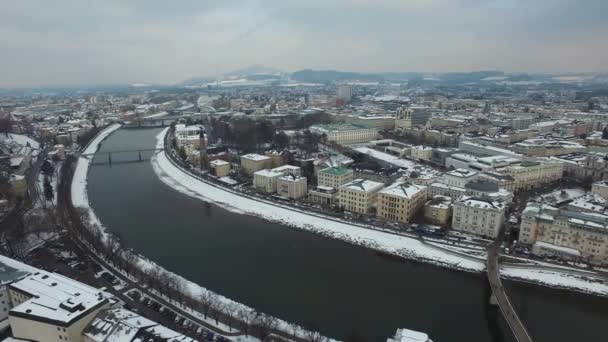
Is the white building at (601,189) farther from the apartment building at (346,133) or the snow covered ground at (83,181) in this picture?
the snow covered ground at (83,181)

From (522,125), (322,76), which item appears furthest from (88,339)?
(322,76)

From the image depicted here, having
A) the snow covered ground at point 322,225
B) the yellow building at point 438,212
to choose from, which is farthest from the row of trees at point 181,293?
the yellow building at point 438,212

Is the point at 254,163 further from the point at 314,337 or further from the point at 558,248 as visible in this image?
the point at 558,248

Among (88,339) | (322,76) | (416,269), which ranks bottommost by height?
(416,269)

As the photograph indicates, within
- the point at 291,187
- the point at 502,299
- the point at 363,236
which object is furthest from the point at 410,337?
the point at 291,187

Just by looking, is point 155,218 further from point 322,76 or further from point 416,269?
point 322,76
